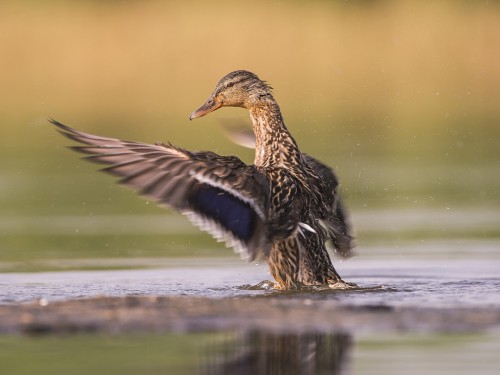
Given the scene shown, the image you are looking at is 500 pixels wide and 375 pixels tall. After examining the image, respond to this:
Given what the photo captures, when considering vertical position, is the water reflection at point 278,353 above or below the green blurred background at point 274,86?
below

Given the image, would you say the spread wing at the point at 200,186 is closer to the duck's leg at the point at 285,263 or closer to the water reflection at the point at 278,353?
the duck's leg at the point at 285,263

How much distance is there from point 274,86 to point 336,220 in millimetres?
14054

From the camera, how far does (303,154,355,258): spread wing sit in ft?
33.5

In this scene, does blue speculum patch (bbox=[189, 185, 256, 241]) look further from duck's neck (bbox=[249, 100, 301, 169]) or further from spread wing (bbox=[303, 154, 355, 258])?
spread wing (bbox=[303, 154, 355, 258])

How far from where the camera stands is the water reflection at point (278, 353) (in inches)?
253

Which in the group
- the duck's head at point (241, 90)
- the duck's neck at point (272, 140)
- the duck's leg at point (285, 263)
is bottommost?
the duck's leg at point (285, 263)

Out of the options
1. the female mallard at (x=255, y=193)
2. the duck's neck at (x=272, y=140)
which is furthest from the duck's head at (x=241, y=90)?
the female mallard at (x=255, y=193)

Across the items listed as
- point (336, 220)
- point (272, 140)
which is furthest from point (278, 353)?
point (336, 220)

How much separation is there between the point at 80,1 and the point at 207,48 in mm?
3105

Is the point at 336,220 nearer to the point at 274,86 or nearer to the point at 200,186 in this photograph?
the point at 200,186

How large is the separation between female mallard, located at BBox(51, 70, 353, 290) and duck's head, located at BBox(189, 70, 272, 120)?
0.16 m

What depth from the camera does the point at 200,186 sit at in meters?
9.16

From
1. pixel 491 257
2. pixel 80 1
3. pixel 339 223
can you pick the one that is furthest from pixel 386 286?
pixel 80 1

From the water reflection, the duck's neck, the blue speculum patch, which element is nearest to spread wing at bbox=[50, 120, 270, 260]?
the blue speculum patch
